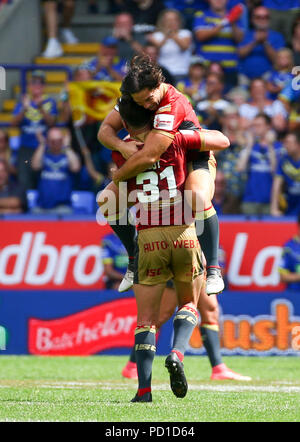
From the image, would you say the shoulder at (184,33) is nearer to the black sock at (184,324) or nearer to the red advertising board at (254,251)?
the red advertising board at (254,251)

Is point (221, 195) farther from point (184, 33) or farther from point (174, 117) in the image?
point (174, 117)

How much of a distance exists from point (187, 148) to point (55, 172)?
6869 millimetres

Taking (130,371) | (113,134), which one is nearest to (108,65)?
(130,371)

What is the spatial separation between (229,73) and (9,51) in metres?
4.15

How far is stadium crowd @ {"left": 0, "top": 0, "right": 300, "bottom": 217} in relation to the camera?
12945 mm

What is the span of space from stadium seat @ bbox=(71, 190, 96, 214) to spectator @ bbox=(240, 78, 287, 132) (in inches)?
101

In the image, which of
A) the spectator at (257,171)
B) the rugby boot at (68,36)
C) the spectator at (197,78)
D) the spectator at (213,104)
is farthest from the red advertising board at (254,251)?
the rugby boot at (68,36)

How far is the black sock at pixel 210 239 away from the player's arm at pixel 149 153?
73 centimetres

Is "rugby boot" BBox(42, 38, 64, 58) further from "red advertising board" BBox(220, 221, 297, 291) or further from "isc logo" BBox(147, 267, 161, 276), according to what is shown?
"isc logo" BBox(147, 267, 161, 276)

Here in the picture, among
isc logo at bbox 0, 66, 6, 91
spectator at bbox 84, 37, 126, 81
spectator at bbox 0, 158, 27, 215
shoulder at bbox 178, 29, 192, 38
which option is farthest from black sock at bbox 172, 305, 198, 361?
→ isc logo at bbox 0, 66, 6, 91

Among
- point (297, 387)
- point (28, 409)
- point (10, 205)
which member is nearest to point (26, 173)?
point (10, 205)

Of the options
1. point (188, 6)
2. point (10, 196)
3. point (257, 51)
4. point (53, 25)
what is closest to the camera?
point (10, 196)

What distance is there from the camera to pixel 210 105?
13703mm

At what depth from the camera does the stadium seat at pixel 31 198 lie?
1335 centimetres
